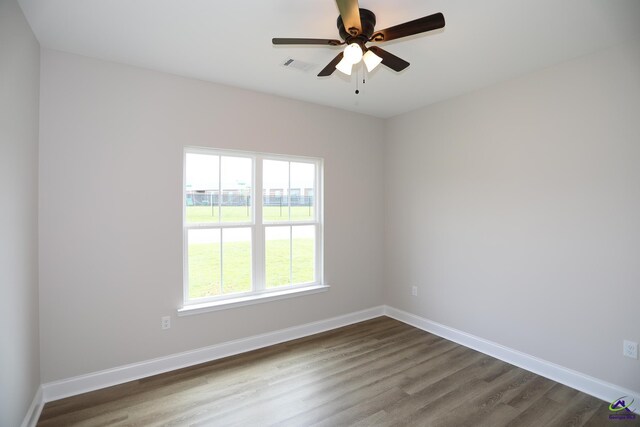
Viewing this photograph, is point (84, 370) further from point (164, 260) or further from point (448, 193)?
point (448, 193)

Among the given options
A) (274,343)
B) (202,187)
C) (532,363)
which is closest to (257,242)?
(202,187)

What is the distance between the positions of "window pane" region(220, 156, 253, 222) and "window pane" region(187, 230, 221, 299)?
0.27 m

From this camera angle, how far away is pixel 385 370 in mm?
2838

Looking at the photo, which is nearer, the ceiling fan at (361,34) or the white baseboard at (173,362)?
the ceiling fan at (361,34)

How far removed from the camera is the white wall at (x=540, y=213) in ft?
7.72

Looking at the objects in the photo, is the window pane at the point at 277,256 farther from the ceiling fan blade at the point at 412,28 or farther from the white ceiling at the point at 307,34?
the ceiling fan blade at the point at 412,28

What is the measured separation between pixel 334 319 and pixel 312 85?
9.16 ft

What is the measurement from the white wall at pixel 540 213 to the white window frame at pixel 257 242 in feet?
4.11

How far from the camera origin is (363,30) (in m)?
1.85

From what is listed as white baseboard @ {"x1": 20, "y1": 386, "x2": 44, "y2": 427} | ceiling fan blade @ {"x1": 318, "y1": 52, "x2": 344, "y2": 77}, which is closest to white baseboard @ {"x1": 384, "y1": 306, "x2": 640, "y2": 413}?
ceiling fan blade @ {"x1": 318, "y1": 52, "x2": 344, "y2": 77}

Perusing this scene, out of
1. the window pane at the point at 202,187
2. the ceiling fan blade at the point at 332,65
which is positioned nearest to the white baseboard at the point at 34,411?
the window pane at the point at 202,187

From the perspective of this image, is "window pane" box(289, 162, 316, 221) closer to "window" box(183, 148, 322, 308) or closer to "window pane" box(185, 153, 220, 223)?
"window" box(183, 148, 322, 308)

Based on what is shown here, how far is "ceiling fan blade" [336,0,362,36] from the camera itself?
1461mm

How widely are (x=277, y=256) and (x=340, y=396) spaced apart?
5.36ft
